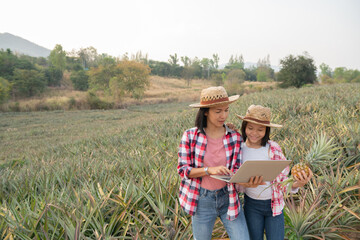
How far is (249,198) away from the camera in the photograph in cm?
180

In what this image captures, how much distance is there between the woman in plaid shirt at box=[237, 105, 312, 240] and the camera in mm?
1703

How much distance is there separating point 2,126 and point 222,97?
25.2 meters

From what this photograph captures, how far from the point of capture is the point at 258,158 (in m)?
1.82

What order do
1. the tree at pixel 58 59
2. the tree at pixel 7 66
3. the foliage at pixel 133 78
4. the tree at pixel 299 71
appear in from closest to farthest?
the tree at pixel 299 71 < the foliage at pixel 133 78 < the tree at pixel 7 66 < the tree at pixel 58 59

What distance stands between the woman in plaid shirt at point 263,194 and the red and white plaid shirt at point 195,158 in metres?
0.14

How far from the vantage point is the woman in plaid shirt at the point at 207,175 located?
1676 millimetres

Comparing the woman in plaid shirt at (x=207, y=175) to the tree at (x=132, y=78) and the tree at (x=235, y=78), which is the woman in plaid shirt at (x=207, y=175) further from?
the tree at (x=235, y=78)

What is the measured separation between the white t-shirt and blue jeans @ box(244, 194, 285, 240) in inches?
1.6

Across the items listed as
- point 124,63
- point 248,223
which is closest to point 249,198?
point 248,223

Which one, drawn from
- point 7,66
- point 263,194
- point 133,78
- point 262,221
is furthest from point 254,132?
point 7,66

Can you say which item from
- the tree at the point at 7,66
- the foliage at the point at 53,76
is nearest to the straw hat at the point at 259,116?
the tree at the point at 7,66

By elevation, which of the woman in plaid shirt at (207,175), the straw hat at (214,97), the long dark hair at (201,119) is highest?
the straw hat at (214,97)

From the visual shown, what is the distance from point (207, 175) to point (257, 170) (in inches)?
17.7

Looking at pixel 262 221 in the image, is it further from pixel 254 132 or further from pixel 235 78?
pixel 235 78
